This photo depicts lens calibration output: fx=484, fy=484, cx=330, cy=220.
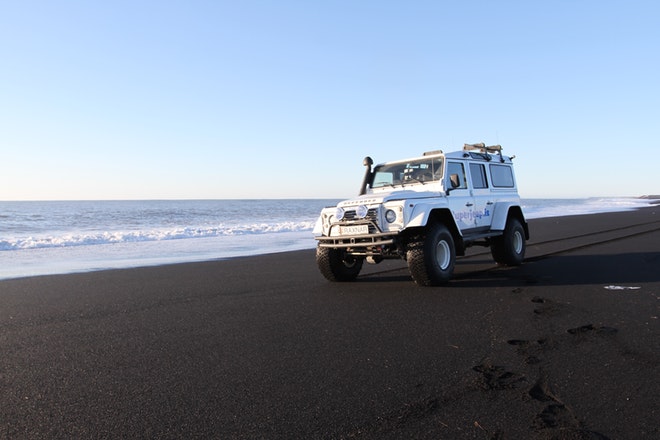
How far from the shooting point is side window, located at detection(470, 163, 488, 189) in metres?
9.20

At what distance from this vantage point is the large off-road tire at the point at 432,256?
7250 millimetres

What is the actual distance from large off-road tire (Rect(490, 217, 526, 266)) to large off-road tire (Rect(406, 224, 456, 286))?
Answer: 221cm

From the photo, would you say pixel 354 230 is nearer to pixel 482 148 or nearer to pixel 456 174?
pixel 456 174

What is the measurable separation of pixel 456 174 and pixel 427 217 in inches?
60.9

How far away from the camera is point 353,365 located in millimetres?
3945

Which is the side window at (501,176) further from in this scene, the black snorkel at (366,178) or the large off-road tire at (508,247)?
the black snorkel at (366,178)

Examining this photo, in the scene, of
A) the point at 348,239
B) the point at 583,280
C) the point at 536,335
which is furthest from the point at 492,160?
the point at 536,335

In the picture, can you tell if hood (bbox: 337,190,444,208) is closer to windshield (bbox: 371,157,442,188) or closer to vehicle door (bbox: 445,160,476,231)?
vehicle door (bbox: 445,160,476,231)

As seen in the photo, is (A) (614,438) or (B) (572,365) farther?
(B) (572,365)

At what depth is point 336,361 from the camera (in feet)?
13.3

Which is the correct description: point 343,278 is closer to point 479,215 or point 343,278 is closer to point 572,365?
point 479,215

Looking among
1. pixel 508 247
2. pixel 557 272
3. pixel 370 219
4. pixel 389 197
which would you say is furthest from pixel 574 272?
pixel 370 219

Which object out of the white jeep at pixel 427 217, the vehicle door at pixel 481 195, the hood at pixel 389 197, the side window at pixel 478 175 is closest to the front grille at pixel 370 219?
the white jeep at pixel 427 217

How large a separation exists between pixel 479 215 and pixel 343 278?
2.89m
